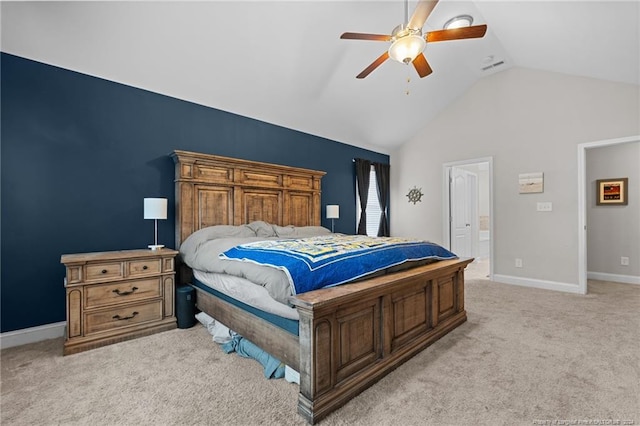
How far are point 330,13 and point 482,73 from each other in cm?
324

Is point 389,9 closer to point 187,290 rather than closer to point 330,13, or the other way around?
point 330,13

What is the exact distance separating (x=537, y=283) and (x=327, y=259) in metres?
4.27

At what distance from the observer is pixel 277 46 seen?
3.40m

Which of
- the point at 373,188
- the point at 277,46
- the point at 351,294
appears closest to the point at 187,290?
the point at 351,294

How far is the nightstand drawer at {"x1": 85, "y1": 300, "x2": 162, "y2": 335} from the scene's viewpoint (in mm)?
2562

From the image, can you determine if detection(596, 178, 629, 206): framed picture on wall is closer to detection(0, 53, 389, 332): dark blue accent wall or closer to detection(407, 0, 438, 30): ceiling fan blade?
detection(407, 0, 438, 30): ceiling fan blade

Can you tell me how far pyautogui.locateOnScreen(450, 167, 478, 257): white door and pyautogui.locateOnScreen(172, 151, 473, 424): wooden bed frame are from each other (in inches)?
148

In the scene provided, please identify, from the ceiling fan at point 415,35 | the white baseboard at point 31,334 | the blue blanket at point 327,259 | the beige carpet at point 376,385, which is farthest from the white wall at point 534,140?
the white baseboard at point 31,334

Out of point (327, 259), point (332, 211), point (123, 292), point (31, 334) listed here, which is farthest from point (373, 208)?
point (31, 334)

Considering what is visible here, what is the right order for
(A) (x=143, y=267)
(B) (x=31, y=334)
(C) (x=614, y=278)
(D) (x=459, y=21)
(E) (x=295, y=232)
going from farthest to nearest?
(C) (x=614, y=278) < (E) (x=295, y=232) < (D) (x=459, y=21) < (A) (x=143, y=267) < (B) (x=31, y=334)

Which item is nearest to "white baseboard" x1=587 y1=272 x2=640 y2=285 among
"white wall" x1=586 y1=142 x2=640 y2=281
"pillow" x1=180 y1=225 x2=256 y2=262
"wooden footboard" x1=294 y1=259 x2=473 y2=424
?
"white wall" x1=586 y1=142 x2=640 y2=281

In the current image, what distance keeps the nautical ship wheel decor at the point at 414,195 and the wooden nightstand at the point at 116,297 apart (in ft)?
15.8

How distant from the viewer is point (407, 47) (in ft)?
8.20

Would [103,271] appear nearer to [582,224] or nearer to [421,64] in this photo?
[421,64]
